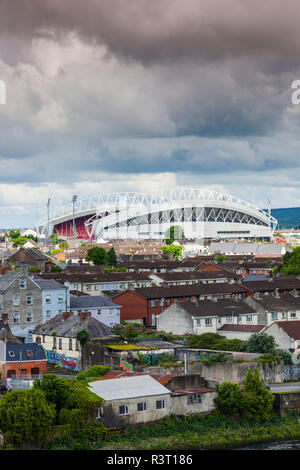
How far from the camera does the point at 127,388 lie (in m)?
39.4

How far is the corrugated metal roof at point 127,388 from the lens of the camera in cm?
3847

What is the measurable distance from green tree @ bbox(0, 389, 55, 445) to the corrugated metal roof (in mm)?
3665

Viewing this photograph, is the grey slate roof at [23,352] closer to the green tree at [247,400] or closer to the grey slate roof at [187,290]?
the green tree at [247,400]

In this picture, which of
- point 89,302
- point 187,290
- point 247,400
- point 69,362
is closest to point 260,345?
point 247,400

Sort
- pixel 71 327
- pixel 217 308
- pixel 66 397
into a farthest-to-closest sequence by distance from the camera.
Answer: pixel 217 308 < pixel 71 327 < pixel 66 397

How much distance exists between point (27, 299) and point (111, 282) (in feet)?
87.3

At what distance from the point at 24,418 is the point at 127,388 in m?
6.43

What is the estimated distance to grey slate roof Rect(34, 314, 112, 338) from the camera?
54.0m

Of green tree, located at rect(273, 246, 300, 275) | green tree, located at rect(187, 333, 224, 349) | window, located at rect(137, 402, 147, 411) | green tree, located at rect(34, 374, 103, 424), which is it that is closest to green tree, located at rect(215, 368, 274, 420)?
window, located at rect(137, 402, 147, 411)

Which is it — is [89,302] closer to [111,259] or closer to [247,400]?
[247,400]

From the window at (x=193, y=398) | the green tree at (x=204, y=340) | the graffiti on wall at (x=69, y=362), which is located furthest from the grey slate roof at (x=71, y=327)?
the window at (x=193, y=398)

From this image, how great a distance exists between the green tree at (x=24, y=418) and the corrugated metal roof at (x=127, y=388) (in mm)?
3665

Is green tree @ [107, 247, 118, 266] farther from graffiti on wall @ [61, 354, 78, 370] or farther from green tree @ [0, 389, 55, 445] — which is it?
green tree @ [0, 389, 55, 445]

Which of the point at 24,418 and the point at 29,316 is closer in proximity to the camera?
the point at 24,418
